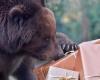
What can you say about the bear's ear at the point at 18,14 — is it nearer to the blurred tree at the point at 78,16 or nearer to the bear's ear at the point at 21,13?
the bear's ear at the point at 21,13

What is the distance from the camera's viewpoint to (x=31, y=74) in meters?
1.34

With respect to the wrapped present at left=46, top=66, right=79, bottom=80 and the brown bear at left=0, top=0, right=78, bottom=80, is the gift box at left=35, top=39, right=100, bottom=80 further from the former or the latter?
the brown bear at left=0, top=0, right=78, bottom=80

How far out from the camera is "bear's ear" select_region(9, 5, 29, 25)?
1.11 m

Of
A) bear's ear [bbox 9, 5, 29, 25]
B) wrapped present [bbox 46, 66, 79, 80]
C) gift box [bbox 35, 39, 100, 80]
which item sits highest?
bear's ear [bbox 9, 5, 29, 25]

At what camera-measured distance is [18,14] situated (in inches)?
44.1

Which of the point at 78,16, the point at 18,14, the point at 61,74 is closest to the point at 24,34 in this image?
the point at 18,14

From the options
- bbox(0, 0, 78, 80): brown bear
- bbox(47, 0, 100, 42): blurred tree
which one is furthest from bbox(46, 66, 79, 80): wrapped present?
bbox(47, 0, 100, 42): blurred tree

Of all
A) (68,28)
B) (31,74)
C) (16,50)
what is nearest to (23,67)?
(31,74)

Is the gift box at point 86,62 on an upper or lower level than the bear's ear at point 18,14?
lower

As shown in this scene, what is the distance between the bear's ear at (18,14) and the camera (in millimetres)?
1113

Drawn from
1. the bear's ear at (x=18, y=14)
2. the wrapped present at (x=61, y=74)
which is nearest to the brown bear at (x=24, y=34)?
the bear's ear at (x=18, y=14)

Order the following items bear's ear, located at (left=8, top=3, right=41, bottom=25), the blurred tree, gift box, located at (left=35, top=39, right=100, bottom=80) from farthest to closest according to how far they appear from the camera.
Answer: the blurred tree, bear's ear, located at (left=8, top=3, right=41, bottom=25), gift box, located at (left=35, top=39, right=100, bottom=80)

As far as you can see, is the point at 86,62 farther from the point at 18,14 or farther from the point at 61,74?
the point at 18,14

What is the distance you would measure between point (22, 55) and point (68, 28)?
Result: 307 millimetres
